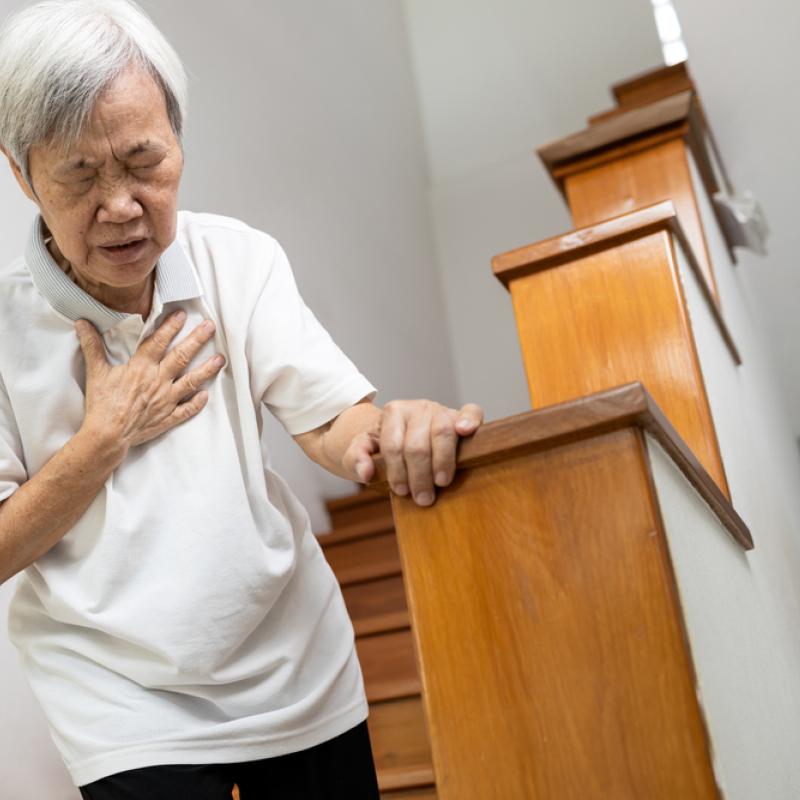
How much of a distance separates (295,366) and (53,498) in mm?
313

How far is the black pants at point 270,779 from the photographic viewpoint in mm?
1087

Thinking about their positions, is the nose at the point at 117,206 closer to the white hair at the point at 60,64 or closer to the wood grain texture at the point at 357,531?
the white hair at the point at 60,64

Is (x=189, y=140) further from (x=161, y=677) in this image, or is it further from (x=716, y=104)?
(x=716, y=104)

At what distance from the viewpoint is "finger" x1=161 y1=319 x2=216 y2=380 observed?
1.23 metres

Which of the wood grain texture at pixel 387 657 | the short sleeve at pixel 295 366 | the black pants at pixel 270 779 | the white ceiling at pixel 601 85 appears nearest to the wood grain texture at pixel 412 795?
the wood grain texture at pixel 387 657

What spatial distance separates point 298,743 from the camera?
1183mm

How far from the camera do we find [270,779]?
3.92 ft

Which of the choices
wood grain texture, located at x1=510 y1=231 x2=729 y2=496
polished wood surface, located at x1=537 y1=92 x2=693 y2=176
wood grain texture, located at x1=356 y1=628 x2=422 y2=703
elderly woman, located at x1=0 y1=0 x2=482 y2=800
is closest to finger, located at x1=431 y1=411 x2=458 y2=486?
elderly woman, located at x1=0 y1=0 x2=482 y2=800

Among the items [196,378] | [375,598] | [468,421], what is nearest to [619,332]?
[196,378]

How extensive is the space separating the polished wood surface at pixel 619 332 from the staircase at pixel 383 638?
1096mm

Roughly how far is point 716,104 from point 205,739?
420 cm

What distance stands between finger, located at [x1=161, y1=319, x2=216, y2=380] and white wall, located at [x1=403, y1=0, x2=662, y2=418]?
150 inches

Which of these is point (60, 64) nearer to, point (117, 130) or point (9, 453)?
point (117, 130)

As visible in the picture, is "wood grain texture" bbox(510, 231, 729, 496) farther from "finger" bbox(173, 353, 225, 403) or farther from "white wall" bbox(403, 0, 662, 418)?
"white wall" bbox(403, 0, 662, 418)
